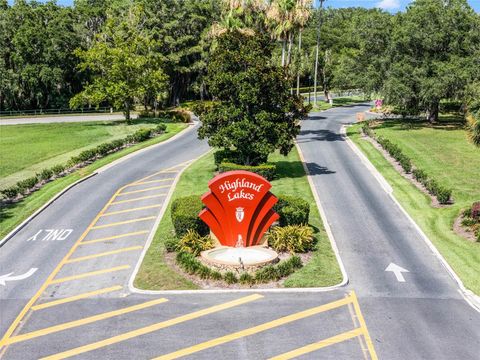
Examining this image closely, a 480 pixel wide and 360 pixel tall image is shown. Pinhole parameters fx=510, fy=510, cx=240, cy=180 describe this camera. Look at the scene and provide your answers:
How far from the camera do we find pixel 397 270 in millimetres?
23125

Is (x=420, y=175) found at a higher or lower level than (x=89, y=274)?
higher

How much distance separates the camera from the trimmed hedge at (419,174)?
32094 mm

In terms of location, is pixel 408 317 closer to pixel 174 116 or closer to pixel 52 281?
pixel 52 281

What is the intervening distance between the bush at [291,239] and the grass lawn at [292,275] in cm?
71

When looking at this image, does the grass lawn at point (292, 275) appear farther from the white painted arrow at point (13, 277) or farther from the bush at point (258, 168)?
the white painted arrow at point (13, 277)

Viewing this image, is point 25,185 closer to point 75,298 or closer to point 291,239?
point 75,298

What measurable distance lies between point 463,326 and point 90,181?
29271mm

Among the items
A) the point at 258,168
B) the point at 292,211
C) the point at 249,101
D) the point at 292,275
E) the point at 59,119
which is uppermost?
the point at 249,101

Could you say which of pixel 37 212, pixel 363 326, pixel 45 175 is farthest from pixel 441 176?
pixel 45 175

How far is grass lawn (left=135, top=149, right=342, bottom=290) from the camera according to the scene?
21.8m

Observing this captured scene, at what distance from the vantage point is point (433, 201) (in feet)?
108

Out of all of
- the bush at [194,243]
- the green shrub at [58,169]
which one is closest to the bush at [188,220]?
the bush at [194,243]

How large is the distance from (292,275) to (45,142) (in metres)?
43.8

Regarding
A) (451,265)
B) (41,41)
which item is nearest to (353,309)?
(451,265)
